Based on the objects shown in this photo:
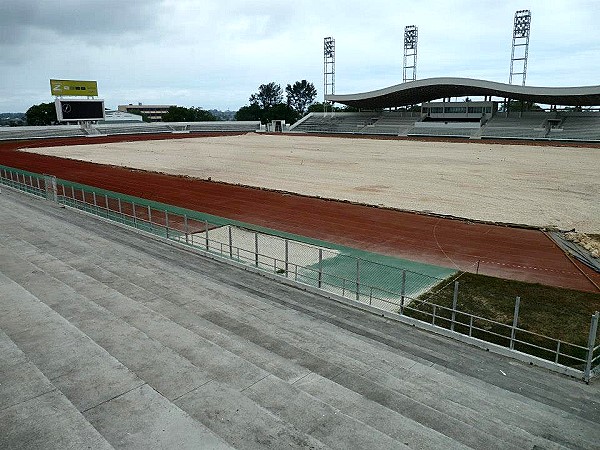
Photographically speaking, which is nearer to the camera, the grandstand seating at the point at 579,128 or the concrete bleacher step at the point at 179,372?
the concrete bleacher step at the point at 179,372

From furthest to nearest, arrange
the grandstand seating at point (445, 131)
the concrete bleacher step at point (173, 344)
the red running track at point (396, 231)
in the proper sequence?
the grandstand seating at point (445, 131)
the red running track at point (396, 231)
the concrete bleacher step at point (173, 344)

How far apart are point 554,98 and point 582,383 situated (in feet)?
279

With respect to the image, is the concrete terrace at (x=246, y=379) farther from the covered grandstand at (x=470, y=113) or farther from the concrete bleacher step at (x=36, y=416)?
the covered grandstand at (x=470, y=113)

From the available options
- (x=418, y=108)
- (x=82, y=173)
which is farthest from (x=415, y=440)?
(x=418, y=108)

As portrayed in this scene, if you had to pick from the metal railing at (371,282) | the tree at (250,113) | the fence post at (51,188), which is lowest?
the metal railing at (371,282)

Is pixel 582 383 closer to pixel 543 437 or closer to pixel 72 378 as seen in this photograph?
pixel 543 437

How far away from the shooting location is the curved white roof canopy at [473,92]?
75.1 m

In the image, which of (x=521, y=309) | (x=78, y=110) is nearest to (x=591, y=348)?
(x=521, y=309)

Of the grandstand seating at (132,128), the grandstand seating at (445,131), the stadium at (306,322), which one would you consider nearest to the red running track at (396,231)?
the stadium at (306,322)

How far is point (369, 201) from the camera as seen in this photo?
104 feet

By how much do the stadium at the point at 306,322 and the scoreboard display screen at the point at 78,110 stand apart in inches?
2642

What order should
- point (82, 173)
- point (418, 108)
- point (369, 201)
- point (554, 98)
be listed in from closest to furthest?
point (369, 201), point (82, 173), point (554, 98), point (418, 108)

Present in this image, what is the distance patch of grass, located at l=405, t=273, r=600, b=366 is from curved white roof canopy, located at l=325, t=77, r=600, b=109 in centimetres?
7048

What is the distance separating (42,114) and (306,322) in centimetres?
16711
